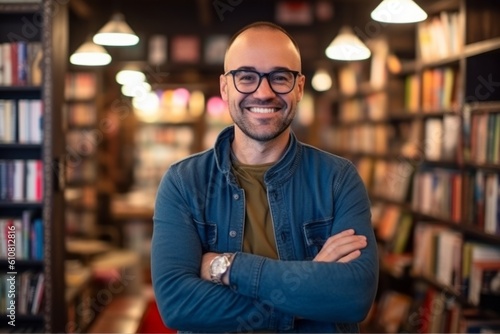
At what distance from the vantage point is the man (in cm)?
192

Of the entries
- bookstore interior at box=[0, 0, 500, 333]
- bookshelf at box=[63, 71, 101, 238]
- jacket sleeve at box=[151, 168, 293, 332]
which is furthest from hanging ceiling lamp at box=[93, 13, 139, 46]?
jacket sleeve at box=[151, 168, 293, 332]

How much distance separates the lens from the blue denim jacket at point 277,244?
190cm

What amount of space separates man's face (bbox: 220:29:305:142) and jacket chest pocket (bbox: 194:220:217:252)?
0.28 meters

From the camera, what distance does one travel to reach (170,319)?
6.47 ft

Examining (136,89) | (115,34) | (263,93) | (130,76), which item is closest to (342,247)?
(263,93)

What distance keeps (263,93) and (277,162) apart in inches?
8.2

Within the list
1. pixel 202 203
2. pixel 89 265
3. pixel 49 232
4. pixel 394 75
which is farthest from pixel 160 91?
pixel 202 203

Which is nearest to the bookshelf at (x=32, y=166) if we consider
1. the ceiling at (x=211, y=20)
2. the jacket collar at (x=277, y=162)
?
the jacket collar at (x=277, y=162)

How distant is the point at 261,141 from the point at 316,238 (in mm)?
314

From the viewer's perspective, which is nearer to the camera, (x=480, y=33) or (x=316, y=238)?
(x=316, y=238)

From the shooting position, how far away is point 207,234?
6.82 feet

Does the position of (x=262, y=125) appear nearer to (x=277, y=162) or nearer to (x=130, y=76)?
(x=277, y=162)

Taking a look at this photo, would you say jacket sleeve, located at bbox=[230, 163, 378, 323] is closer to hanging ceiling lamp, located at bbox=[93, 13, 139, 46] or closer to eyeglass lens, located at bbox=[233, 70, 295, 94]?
eyeglass lens, located at bbox=[233, 70, 295, 94]

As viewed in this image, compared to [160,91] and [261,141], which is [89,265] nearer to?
[160,91]
